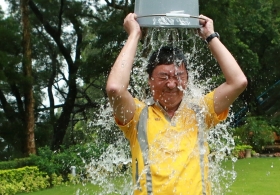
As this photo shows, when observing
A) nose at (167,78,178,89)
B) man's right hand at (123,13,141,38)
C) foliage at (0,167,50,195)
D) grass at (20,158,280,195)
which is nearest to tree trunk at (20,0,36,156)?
foliage at (0,167,50,195)

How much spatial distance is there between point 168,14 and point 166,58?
19 centimetres

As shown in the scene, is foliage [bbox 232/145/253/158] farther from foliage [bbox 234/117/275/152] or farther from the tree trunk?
the tree trunk

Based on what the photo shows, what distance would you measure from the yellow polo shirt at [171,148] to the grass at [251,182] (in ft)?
18.7

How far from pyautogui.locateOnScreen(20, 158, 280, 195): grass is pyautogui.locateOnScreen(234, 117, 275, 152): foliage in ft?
6.42

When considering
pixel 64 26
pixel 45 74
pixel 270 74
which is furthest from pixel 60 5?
pixel 270 74

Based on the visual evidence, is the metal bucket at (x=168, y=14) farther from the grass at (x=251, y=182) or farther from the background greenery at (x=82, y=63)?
the background greenery at (x=82, y=63)

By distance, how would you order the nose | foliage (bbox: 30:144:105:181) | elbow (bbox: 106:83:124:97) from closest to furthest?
elbow (bbox: 106:83:124:97), the nose, foliage (bbox: 30:144:105:181)

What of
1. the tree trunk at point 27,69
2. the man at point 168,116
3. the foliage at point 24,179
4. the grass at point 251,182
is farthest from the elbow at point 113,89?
the tree trunk at point 27,69

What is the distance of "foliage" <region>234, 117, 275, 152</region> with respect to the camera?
14492 mm

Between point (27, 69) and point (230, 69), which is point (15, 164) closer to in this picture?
point (27, 69)

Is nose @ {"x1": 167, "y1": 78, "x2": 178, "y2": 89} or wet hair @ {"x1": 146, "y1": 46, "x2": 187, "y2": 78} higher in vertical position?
wet hair @ {"x1": 146, "y1": 46, "x2": 187, "y2": 78}

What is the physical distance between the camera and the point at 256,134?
47.8ft

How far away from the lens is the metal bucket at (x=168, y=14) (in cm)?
226

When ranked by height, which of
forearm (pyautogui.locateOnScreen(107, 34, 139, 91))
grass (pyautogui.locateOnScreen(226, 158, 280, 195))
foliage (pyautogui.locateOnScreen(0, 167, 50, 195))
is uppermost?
forearm (pyautogui.locateOnScreen(107, 34, 139, 91))
